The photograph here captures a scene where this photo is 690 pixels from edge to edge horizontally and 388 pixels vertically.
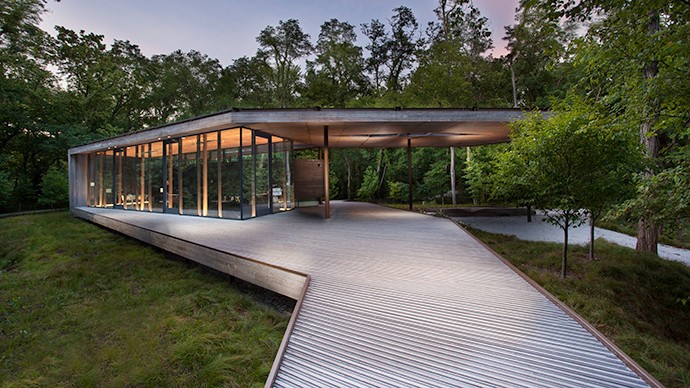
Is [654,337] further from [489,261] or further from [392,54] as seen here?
[392,54]

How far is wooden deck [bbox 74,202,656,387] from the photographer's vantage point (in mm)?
1886

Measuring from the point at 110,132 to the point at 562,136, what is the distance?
84.8 feet

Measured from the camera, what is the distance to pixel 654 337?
3.49 m

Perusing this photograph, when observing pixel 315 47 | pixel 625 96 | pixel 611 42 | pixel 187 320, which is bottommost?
pixel 187 320

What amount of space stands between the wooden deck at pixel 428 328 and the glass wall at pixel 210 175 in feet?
17.3

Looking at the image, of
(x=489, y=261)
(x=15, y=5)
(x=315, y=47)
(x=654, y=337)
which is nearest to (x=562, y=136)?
(x=489, y=261)

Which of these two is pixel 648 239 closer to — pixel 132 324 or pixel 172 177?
pixel 132 324

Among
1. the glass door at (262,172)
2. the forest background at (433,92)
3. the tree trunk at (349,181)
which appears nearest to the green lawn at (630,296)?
the forest background at (433,92)

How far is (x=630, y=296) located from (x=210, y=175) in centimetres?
1130

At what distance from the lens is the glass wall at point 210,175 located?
9.38 meters

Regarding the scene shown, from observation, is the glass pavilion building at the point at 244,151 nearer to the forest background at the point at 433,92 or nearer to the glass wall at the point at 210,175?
the glass wall at the point at 210,175

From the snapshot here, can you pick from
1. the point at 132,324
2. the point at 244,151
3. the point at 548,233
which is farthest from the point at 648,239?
the point at 244,151

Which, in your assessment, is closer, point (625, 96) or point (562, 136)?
point (625, 96)

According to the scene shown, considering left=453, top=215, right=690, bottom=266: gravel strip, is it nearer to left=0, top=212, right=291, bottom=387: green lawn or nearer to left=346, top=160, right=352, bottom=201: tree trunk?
left=0, top=212, right=291, bottom=387: green lawn
